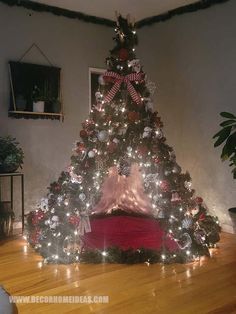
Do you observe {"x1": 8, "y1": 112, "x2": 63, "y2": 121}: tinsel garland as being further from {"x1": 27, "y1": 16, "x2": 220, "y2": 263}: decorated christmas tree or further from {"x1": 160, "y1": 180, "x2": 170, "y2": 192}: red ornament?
{"x1": 160, "y1": 180, "x2": 170, "y2": 192}: red ornament

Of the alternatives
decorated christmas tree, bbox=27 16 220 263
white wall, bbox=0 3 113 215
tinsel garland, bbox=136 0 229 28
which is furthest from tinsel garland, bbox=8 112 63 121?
tinsel garland, bbox=136 0 229 28

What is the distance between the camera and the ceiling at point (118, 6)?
414 cm

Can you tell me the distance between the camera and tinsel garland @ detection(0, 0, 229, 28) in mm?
4094

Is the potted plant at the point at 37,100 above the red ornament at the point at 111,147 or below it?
above

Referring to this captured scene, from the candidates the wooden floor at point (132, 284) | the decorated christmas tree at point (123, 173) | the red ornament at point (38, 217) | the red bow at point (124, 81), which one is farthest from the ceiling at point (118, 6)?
the wooden floor at point (132, 284)

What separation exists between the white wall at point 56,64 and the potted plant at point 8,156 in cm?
34

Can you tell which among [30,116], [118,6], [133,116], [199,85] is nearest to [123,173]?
[133,116]

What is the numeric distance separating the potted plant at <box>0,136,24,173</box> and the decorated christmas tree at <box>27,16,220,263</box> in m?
0.58

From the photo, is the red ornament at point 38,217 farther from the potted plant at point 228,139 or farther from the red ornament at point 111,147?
the potted plant at point 228,139

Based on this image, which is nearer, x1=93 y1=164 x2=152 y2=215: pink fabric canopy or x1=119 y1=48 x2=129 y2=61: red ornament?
x1=119 y1=48 x2=129 y2=61: red ornament

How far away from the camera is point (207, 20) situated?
4.16 meters

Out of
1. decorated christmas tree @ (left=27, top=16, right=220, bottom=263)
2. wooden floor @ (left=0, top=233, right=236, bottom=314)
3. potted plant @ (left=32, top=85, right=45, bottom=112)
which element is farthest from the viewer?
potted plant @ (left=32, top=85, right=45, bottom=112)

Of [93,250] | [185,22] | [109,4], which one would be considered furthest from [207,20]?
[93,250]

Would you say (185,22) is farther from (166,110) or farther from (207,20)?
(166,110)
